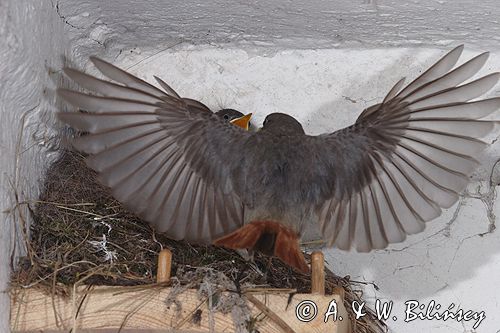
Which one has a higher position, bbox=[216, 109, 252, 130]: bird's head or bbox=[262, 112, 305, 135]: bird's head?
bbox=[216, 109, 252, 130]: bird's head

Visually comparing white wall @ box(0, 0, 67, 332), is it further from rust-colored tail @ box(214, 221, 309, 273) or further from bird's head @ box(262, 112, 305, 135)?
bird's head @ box(262, 112, 305, 135)

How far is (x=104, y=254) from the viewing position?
3039 mm

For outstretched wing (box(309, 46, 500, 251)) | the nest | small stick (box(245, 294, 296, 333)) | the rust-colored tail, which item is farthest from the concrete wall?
small stick (box(245, 294, 296, 333))

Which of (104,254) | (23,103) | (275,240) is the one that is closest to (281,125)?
(275,240)

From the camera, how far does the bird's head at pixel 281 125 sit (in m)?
3.23

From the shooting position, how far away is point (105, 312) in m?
2.65

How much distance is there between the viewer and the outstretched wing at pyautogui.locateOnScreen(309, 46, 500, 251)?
2984 millimetres

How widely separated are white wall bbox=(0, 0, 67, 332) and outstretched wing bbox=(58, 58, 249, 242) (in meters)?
0.22

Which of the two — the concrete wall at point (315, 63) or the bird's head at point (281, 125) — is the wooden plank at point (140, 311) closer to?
the concrete wall at point (315, 63)

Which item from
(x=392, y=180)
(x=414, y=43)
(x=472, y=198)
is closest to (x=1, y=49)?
(x=392, y=180)

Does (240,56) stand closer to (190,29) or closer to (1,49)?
(190,29)

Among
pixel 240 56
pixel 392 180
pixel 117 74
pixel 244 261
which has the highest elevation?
pixel 240 56

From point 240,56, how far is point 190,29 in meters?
0.28

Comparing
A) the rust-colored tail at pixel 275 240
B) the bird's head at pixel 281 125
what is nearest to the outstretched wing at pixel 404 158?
→ the bird's head at pixel 281 125
